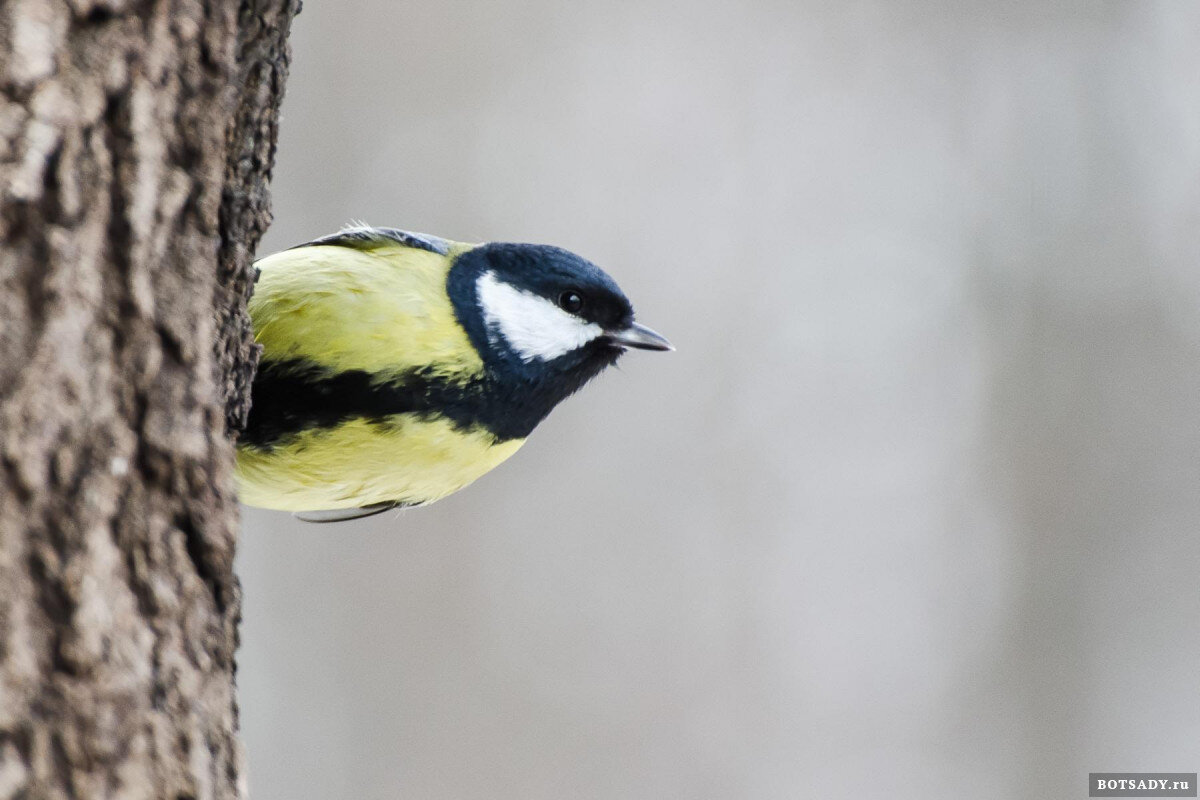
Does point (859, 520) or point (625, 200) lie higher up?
point (625, 200)

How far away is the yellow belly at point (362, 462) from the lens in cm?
197

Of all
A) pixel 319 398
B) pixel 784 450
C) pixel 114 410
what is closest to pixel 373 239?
pixel 319 398

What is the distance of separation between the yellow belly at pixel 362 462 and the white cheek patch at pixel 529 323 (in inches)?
7.6

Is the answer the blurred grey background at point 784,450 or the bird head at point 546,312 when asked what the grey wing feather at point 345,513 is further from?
the blurred grey background at point 784,450

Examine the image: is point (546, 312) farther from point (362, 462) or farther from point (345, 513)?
point (345, 513)

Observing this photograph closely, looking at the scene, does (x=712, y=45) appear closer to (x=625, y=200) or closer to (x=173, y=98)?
Result: (x=625, y=200)

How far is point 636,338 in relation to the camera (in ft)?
7.83

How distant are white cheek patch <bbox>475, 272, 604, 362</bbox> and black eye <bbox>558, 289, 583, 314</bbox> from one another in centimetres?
1

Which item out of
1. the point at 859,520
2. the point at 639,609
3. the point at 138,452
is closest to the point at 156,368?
the point at 138,452

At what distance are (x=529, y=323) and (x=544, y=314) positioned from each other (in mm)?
62

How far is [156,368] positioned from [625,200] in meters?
4.37

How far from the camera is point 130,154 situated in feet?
3.76

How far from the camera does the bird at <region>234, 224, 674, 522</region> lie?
1937 millimetres

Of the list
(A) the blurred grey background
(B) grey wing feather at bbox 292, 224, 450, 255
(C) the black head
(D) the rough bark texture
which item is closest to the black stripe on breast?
(C) the black head
